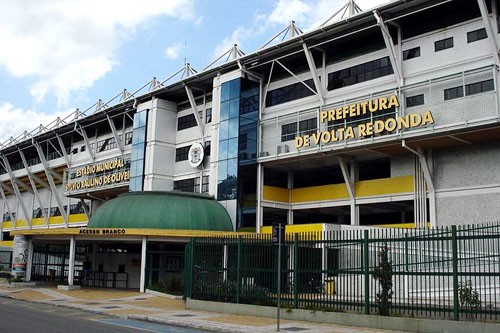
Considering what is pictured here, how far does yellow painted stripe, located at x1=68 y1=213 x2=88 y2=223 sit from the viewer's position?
62.0 meters

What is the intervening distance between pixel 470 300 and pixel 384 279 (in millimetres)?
2784

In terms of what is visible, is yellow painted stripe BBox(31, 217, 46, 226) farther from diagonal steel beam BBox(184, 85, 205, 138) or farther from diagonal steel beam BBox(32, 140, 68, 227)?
diagonal steel beam BBox(184, 85, 205, 138)

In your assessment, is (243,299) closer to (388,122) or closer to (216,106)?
(388,122)

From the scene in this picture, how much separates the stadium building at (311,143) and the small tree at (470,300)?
15.6 metres

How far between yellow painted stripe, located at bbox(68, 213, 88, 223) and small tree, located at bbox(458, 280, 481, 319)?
52.0 metres

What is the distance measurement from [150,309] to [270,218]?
20.7m

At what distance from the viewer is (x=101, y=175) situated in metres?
54.8

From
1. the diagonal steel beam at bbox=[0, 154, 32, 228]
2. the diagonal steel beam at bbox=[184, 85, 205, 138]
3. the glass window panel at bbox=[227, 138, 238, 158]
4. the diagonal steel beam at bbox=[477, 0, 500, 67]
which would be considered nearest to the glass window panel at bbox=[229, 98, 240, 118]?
the glass window panel at bbox=[227, 138, 238, 158]

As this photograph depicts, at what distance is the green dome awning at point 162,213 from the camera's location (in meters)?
35.8

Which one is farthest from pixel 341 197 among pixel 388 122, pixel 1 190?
Result: pixel 1 190

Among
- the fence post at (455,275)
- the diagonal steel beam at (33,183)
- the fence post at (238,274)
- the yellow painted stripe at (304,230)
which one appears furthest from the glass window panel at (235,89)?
the diagonal steel beam at (33,183)

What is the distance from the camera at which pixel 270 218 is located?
43688 mm

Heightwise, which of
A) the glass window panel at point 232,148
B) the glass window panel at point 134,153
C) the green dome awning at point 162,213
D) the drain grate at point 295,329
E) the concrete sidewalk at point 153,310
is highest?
the glass window panel at point 134,153

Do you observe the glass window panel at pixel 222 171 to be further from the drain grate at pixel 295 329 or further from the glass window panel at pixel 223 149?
the drain grate at pixel 295 329
